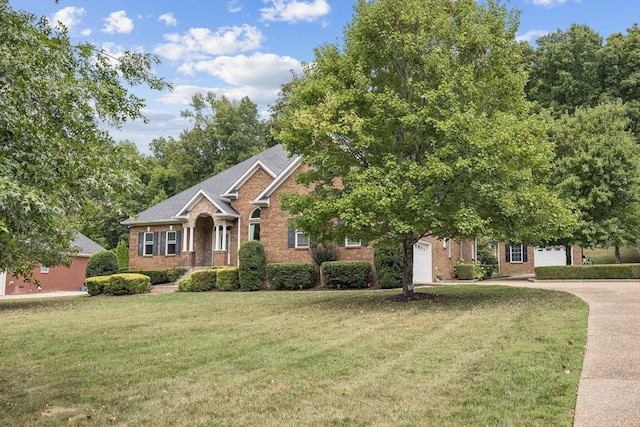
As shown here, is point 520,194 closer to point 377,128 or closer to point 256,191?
point 377,128

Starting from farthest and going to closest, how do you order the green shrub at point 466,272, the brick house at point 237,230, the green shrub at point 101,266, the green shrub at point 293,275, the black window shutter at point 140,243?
the black window shutter at point 140,243, the green shrub at point 466,272, the green shrub at point 101,266, the brick house at point 237,230, the green shrub at point 293,275

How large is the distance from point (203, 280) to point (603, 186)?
20978mm

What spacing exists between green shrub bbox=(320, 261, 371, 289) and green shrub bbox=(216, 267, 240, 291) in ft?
15.3

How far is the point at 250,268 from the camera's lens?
2395 cm

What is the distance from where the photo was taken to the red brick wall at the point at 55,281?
31844mm

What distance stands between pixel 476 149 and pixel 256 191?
54.7 feet

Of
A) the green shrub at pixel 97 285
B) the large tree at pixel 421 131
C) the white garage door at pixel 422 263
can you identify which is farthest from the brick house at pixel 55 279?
the large tree at pixel 421 131

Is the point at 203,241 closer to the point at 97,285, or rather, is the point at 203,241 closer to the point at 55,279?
the point at 97,285

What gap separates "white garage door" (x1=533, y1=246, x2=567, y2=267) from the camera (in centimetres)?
3612

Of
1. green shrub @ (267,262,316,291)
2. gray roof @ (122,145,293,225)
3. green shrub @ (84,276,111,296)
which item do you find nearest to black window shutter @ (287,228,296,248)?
green shrub @ (267,262,316,291)

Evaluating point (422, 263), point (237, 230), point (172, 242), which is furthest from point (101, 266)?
point (422, 263)

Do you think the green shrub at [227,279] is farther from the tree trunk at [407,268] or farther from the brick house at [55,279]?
the brick house at [55,279]

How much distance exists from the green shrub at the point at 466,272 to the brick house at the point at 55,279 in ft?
74.2

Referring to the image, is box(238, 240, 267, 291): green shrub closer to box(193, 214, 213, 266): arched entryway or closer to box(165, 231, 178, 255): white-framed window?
box(193, 214, 213, 266): arched entryway
